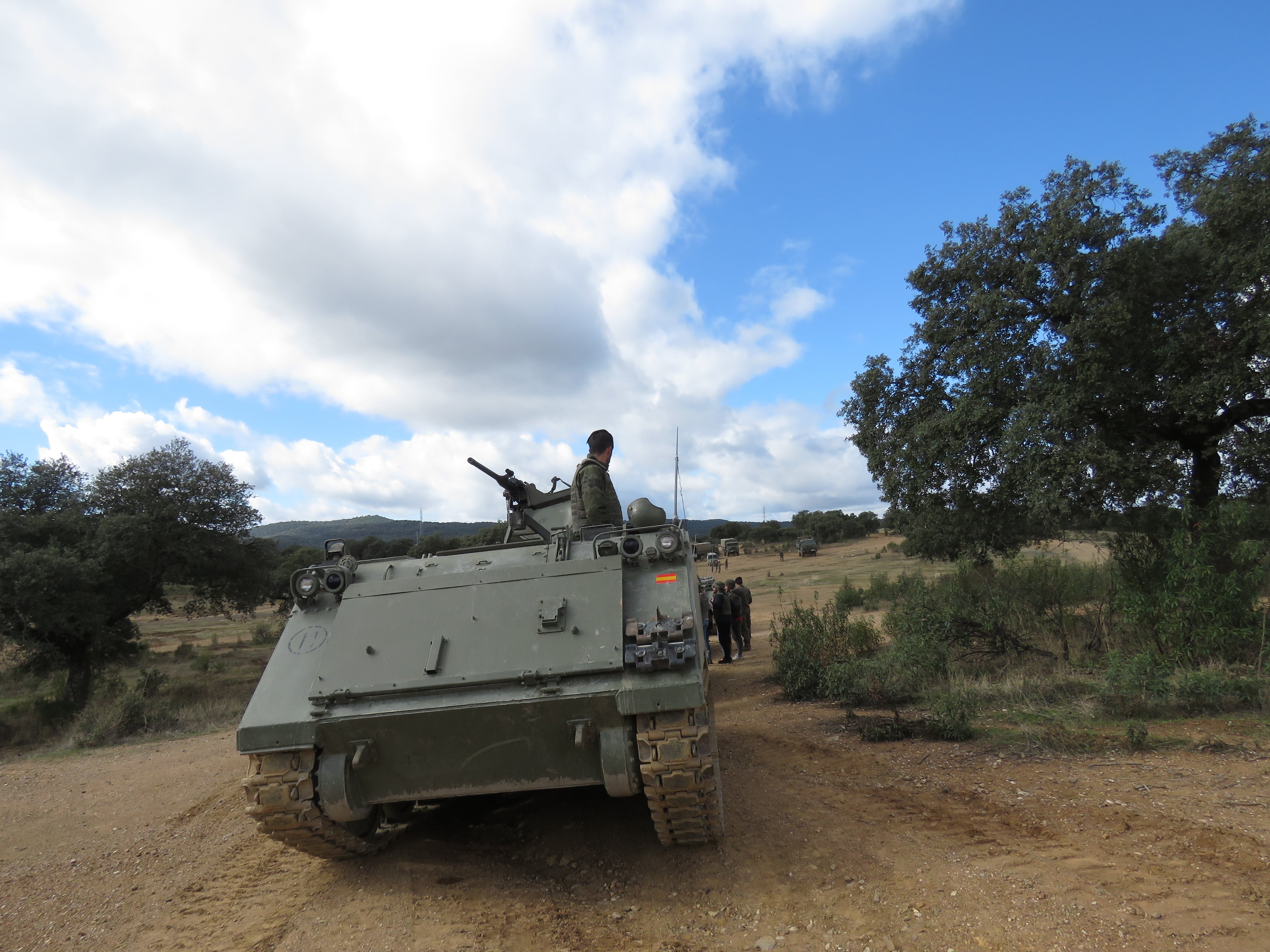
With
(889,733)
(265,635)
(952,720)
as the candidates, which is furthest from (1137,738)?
(265,635)

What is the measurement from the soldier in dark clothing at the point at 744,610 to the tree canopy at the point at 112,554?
40.4 feet

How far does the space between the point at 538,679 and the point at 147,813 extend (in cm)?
550

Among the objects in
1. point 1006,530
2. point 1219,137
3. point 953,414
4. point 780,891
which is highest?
point 1219,137

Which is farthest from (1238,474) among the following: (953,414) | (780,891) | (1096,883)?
(780,891)

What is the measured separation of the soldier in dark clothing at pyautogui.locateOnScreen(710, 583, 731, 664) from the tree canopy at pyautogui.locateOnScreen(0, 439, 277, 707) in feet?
39.7

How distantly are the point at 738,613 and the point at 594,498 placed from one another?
9.15 metres

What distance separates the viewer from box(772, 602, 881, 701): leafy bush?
992 centimetres

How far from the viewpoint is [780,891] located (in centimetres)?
414

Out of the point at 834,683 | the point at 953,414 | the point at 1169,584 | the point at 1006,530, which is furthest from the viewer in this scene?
the point at 1006,530

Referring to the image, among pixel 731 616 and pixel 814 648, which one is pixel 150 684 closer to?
pixel 731 616

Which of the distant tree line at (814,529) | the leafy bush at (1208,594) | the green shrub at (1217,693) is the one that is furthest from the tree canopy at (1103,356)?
the distant tree line at (814,529)

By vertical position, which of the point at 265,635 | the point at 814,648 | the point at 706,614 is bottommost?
the point at 265,635

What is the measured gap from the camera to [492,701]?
412 cm

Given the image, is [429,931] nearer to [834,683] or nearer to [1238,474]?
[834,683]
